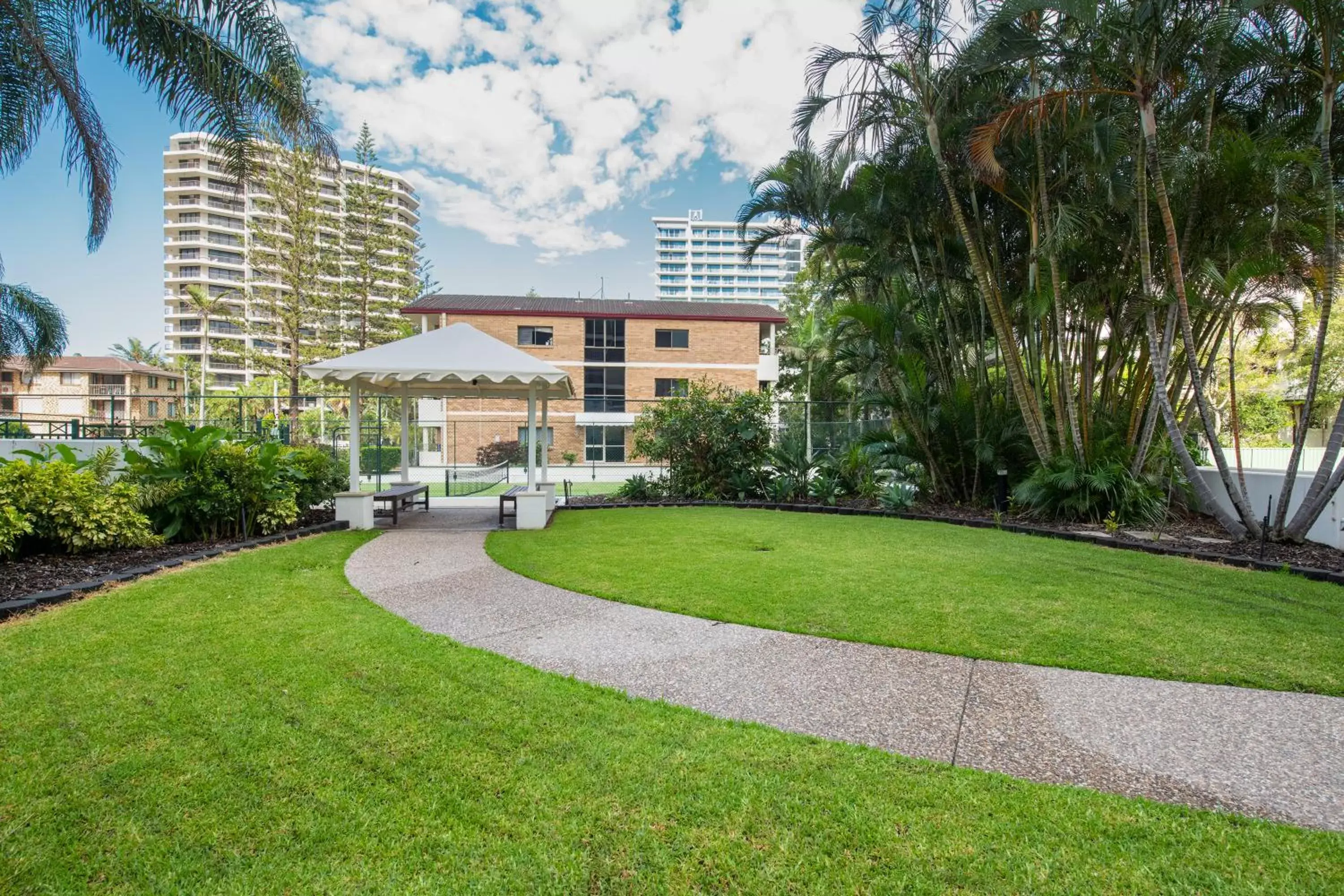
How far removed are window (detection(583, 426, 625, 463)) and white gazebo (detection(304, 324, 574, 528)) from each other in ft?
59.7

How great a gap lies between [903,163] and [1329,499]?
23.7ft

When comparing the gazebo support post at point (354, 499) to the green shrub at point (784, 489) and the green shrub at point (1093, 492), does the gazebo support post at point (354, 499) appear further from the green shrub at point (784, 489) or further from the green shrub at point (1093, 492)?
the green shrub at point (1093, 492)

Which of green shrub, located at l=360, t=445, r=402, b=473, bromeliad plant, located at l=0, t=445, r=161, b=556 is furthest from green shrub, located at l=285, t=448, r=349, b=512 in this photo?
green shrub, located at l=360, t=445, r=402, b=473

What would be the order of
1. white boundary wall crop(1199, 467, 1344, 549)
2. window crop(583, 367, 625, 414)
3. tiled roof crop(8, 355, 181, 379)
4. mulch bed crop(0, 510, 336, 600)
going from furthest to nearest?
1. tiled roof crop(8, 355, 181, 379)
2. window crop(583, 367, 625, 414)
3. white boundary wall crop(1199, 467, 1344, 549)
4. mulch bed crop(0, 510, 336, 600)

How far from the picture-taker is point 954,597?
538 centimetres

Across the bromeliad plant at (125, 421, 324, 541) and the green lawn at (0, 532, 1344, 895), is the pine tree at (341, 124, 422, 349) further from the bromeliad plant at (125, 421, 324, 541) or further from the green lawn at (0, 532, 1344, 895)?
the green lawn at (0, 532, 1344, 895)

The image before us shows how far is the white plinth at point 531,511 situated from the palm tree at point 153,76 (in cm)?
501

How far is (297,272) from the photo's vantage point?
2930 centimetres

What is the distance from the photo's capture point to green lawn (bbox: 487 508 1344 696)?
13.2 ft

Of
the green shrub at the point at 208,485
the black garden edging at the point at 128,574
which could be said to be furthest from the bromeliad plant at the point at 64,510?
the black garden edging at the point at 128,574

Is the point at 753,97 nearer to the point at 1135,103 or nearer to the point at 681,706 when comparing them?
the point at 1135,103

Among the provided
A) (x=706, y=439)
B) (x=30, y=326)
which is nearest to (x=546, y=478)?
(x=706, y=439)

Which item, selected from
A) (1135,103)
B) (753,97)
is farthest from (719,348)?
(1135,103)

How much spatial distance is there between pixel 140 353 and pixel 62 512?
71.1m
